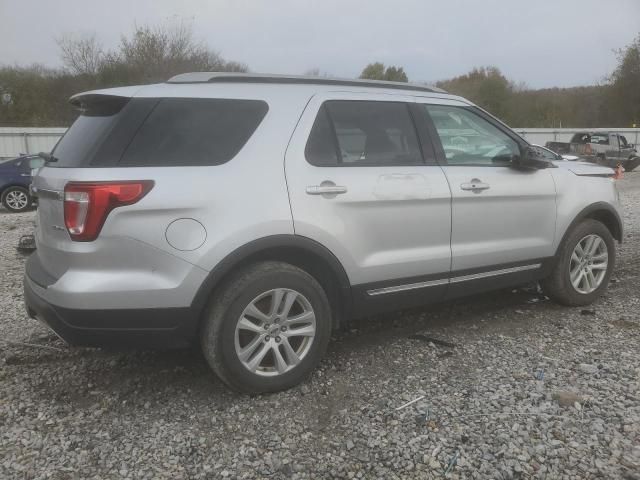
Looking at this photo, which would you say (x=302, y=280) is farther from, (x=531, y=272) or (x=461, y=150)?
(x=531, y=272)

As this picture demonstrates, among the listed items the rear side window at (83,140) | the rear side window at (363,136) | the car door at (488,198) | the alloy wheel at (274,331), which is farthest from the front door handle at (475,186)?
the rear side window at (83,140)

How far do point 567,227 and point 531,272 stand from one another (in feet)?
1.65

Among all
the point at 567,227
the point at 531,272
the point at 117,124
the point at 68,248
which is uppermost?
the point at 117,124

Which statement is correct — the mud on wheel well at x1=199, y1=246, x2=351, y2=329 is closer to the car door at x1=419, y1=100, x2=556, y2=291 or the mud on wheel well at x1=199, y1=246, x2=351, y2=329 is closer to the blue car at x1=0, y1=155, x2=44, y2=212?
the car door at x1=419, y1=100, x2=556, y2=291

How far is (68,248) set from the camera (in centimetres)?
291

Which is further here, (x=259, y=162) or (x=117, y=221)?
(x=259, y=162)

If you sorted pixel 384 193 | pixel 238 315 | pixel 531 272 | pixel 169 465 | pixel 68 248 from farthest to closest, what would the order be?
pixel 531 272 < pixel 384 193 < pixel 238 315 < pixel 68 248 < pixel 169 465

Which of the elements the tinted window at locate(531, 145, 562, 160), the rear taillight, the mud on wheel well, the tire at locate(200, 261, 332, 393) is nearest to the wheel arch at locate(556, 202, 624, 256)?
the tinted window at locate(531, 145, 562, 160)

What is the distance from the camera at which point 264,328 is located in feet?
10.7

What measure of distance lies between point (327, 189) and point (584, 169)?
8.65 feet

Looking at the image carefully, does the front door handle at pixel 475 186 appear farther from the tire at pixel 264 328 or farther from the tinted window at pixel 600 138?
the tinted window at pixel 600 138

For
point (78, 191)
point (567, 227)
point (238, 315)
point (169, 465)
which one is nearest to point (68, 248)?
point (78, 191)

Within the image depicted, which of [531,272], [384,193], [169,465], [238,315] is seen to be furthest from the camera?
[531,272]

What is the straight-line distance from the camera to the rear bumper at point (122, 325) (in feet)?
9.55
